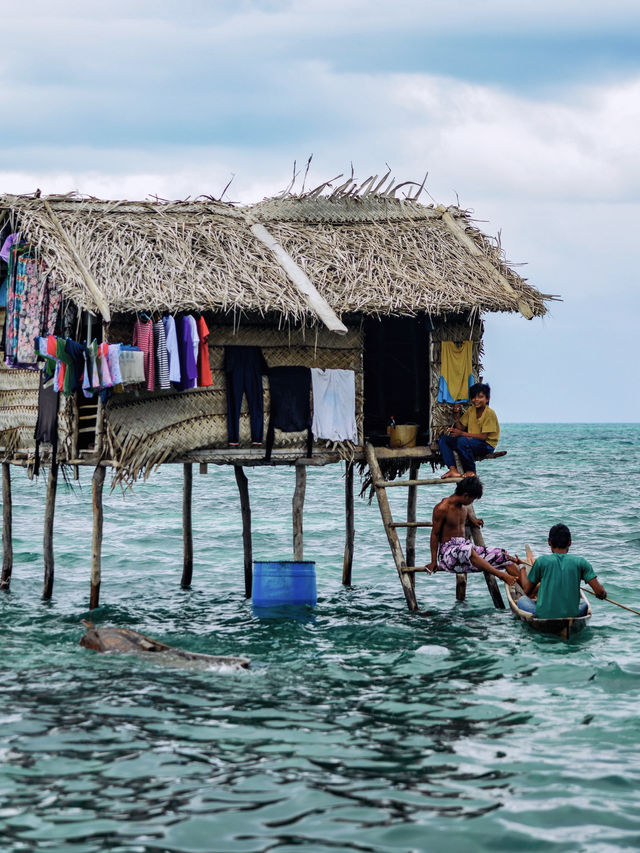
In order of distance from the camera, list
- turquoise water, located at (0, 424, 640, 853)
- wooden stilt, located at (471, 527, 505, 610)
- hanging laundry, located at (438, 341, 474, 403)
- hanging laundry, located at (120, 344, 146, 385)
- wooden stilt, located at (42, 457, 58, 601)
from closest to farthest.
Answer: turquoise water, located at (0, 424, 640, 853) < hanging laundry, located at (120, 344, 146, 385) < hanging laundry, located at (438, 341, 474, 403) < wooden stilt, located at (471, 527, 505, 610) < wooden stilt, located at (42, 457, 58, 601)

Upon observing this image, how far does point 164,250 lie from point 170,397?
6.87 feet

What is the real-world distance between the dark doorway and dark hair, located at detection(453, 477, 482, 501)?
11.7ft

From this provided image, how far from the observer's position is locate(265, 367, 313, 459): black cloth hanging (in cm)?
1454

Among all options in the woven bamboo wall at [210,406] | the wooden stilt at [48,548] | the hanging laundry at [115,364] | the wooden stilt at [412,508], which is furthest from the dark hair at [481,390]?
the wooden stilt at [48,548]

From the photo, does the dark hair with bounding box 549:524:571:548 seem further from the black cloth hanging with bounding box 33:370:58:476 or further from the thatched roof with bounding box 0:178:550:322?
the black cloth hanging with bounding box 33:370:58:476

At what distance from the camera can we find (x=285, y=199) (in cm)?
1641

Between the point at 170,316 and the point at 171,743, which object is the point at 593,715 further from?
the point at 170,316

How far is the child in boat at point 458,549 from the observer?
553 inches

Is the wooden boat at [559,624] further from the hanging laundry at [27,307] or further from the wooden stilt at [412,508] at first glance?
the hanging laundry at [27,307]

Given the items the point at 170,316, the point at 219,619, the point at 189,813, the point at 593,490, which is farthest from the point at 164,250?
the point at 593,490

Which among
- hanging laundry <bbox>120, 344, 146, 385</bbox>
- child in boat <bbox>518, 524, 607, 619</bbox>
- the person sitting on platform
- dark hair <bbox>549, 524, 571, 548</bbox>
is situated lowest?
child in boat <bbox>518, 524, 607, 619</bbox>

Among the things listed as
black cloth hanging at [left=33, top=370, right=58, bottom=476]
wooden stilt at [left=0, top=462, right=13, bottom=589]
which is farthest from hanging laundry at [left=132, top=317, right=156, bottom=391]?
wooden stilt at [left=0, top=462, right=13, bottom=589]

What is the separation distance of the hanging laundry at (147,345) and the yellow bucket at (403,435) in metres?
3.66

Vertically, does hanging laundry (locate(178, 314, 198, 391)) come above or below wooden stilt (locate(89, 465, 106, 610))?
above
